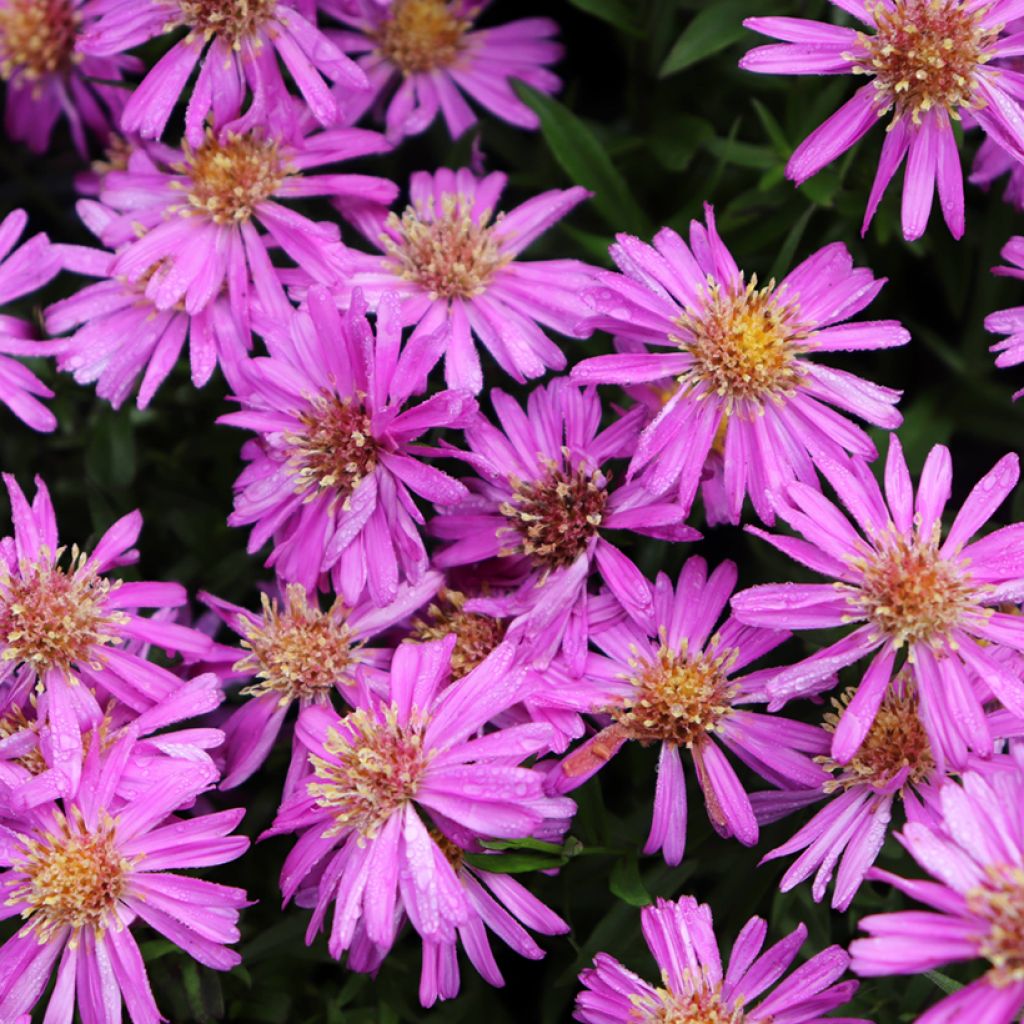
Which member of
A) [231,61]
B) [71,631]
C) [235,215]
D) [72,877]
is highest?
[231,61]

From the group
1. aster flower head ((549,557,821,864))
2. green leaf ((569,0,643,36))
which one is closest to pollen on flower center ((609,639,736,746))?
aster flower head ((549,557,821,864))

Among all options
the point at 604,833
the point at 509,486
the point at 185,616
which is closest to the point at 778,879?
the point at 604,833

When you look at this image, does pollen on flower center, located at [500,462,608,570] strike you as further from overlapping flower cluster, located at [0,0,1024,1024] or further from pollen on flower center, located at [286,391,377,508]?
pollen on flower center, located at [286,391,377,508]

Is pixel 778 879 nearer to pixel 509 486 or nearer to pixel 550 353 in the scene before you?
pixel 509 486

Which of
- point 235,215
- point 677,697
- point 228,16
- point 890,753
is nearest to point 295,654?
point 677,697

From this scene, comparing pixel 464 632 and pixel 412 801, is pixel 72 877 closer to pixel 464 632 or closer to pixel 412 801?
pixel 412 801

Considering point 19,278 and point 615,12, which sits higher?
point 615,12
